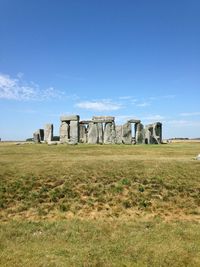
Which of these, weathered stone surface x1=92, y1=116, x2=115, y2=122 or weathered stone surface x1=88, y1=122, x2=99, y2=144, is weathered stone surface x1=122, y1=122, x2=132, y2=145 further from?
weathered stone surface x1=88, y1=122, x2=99, y2=144

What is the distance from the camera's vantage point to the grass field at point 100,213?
928 centimetres

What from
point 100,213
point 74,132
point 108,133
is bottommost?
point 100,213

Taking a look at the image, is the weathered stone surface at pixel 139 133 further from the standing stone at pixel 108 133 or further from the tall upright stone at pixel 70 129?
the tall upright stone at pixel 70 129

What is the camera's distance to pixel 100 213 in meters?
13.1

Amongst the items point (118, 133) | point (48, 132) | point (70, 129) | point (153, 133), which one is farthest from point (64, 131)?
point (153, 133)

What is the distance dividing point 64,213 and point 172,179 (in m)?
6.23

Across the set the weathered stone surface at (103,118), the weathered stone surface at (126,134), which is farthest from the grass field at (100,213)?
the weathered stone surface at (103,118)

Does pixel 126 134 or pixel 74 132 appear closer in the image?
pixel 126 134

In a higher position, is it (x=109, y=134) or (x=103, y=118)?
(x=103, y=118)

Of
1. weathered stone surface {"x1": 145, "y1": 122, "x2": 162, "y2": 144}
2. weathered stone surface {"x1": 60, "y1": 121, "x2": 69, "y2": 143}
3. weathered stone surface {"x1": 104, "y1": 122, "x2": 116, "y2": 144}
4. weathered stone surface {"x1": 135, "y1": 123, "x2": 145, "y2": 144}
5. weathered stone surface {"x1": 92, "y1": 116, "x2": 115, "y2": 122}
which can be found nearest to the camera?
weathered stone surface {"x1": 104, "y1": 122, "x2": 116, "y2": 144}

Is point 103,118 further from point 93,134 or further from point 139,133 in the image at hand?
point 139,133

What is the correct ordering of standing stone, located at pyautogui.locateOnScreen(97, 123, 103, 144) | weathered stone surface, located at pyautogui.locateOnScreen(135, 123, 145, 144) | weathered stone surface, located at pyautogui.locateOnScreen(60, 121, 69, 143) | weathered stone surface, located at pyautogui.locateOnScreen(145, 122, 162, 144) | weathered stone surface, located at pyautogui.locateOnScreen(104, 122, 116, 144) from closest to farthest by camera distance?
1. weathered stone surface, located at pyautogui.locateOnScreen(104, 122, 116, 144)
2. standing stone, located at pyautogui.locateOnScreen(97, 123, 103, 144)
3. weathered stone surface, located at pyautogui.locateOnScreen(135, 123, 145, 144)
4. weathered stone surface, located at pyautogui.locateOnScreen(60, 121, 69, 143)
5. weathered stone surface, located at pyautogui.locateOnScreen(145, 122, 162, 144)

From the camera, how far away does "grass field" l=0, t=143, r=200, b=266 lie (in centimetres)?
928

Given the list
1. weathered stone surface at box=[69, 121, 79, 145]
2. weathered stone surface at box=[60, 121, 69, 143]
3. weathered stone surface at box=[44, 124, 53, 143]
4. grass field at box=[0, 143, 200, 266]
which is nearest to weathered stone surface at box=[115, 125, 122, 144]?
weathered stone surface at box=[69, 121, 79, 145]
